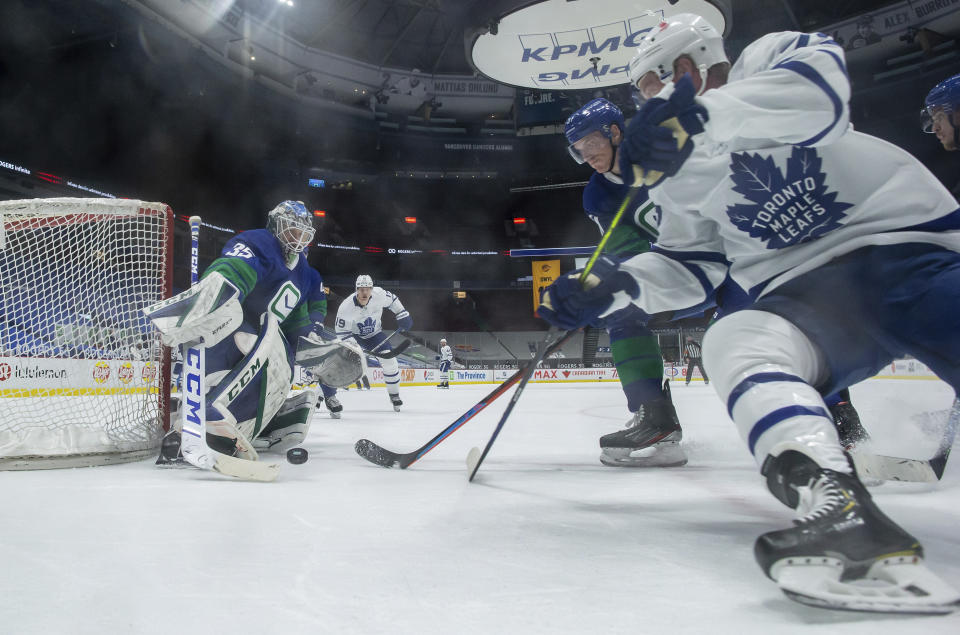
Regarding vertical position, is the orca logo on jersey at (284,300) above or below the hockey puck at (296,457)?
above

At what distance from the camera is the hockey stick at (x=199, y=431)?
163 cm

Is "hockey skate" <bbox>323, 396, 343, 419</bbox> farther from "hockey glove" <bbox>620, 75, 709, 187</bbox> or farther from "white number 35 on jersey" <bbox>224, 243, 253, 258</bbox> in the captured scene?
"hockey glove" <bbox>620, 75, 709, 187</bbox>

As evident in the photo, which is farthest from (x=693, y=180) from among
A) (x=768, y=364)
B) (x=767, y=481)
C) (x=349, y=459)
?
(x=349, y=459)

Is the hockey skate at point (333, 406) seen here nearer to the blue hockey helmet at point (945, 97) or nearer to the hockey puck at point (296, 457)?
the hockey puck at point (296, 457)

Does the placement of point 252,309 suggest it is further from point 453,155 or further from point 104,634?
point 453,155

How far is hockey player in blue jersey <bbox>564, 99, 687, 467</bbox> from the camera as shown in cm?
188

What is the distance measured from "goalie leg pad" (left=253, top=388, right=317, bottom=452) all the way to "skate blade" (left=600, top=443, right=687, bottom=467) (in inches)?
49.6

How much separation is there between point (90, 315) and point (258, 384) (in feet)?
3.94

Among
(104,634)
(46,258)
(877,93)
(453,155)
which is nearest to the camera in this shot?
(104,634)

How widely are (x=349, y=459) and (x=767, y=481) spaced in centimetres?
165

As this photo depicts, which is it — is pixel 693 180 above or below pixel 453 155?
below

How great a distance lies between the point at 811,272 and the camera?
0.99 meters

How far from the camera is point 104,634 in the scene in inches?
24.1

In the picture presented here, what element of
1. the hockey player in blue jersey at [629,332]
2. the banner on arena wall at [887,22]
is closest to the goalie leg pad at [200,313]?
the hockey player in blue jersey at [629,332]
